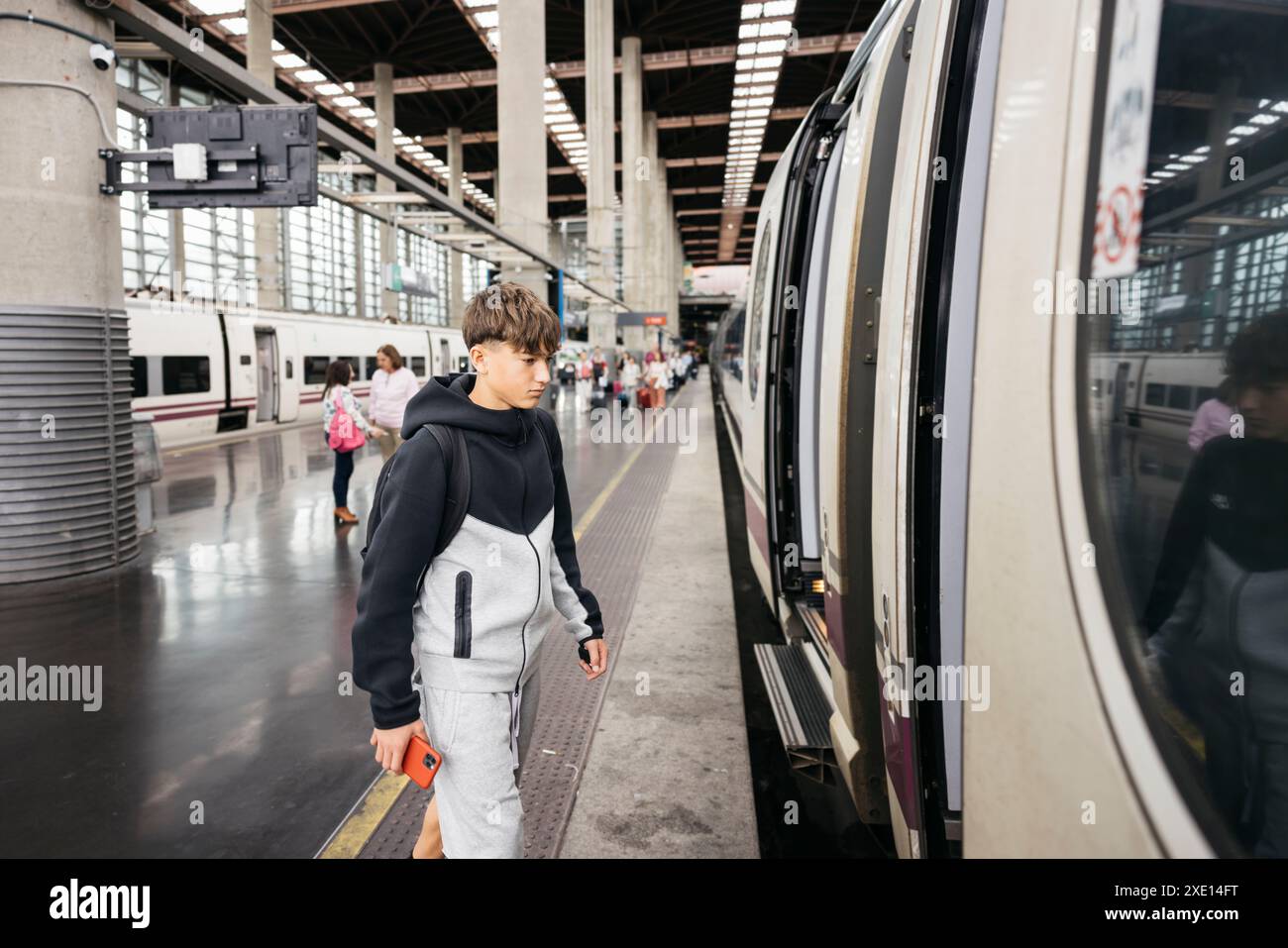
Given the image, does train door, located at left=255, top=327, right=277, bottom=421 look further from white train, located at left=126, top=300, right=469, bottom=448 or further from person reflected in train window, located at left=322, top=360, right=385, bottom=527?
person reflected in train window, located at left=322, top=360, right=385, bottom=527

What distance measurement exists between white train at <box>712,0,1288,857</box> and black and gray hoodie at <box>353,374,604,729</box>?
0.93 m

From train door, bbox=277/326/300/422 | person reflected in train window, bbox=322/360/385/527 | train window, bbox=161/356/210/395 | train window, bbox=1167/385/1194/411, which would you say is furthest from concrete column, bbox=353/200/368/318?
train window, bbox=1167/385/1194/411

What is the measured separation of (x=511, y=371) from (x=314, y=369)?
1819cm

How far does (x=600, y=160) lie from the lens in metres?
25.0

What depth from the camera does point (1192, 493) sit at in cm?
120

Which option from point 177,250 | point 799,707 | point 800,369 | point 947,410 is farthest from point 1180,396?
point 177,250

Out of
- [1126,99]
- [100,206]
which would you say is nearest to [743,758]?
[1126,99]

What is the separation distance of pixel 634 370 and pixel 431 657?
23.1 meters

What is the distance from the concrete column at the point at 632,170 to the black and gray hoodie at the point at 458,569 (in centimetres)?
3125

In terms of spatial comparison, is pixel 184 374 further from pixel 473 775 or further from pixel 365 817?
pixel 473 775

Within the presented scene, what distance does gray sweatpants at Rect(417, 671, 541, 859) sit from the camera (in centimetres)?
190

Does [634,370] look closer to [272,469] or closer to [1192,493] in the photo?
[272,469]

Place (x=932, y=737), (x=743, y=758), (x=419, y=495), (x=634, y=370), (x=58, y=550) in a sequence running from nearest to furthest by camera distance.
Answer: (x=419, y=495)
(x=932, y=737)
(x=743, y=758)
(x=58, y=550)
(x=634, y=370)

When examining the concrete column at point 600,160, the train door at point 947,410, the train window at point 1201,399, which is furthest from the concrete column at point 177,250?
the train window at point 1201,399
